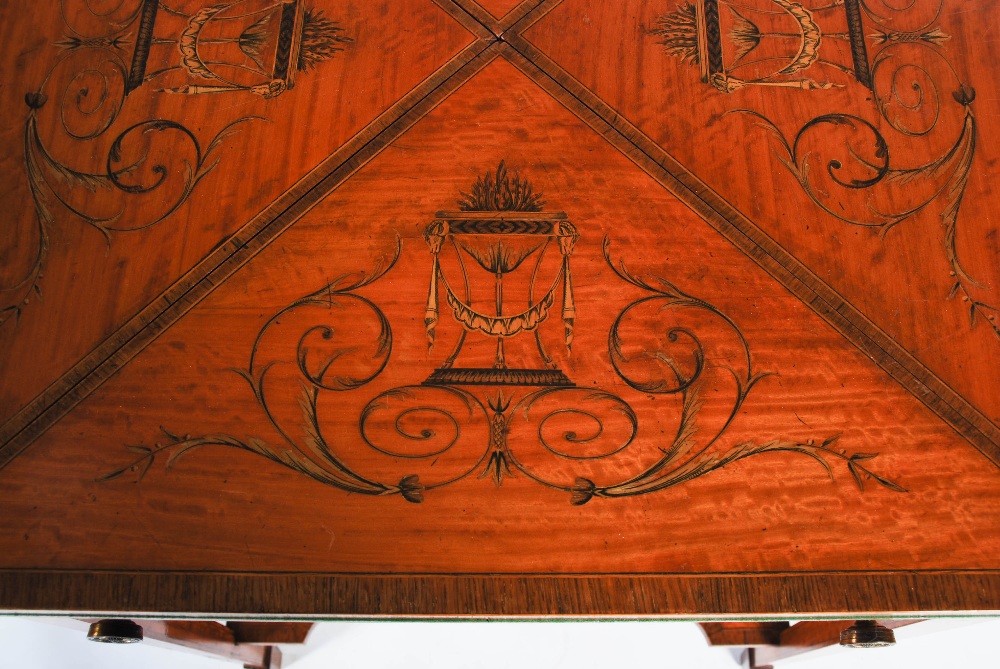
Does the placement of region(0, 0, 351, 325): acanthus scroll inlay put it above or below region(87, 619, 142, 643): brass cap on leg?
above

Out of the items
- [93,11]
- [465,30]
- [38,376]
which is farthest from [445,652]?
[93,11]

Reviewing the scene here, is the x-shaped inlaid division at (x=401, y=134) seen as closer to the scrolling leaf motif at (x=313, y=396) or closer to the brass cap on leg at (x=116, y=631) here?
the scrolling leaf motif at (x=313, y=396)

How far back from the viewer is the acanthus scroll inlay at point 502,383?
1175mm

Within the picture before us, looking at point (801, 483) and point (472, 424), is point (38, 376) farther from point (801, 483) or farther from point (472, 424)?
point (801, 483)

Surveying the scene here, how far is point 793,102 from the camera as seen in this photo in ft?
4.69

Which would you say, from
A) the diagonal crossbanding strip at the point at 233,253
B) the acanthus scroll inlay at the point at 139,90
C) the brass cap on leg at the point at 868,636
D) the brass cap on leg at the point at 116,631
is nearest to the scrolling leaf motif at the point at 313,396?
the diagonal crossbanding strip at the point at 233,253

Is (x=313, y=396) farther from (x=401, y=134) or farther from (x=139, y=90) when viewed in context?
(x=139, y=90)

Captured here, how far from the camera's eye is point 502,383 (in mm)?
1229

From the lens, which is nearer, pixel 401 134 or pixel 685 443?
pixel 685 443

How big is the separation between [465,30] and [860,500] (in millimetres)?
1012

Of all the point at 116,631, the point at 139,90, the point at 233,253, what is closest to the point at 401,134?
the point at 233,253

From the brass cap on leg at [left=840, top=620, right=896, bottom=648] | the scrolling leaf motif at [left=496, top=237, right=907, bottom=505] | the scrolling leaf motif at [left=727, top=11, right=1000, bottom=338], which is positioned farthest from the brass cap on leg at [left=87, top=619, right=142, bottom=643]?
the scrolling leaf motif at [left=727, top=11, right=1000, bottom=338]

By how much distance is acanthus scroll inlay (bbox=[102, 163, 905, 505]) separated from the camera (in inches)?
46.3

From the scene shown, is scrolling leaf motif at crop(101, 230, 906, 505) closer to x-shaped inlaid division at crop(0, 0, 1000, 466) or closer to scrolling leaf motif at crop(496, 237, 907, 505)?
scrolling leaf motif at crop(496, 237, 907, 505)
